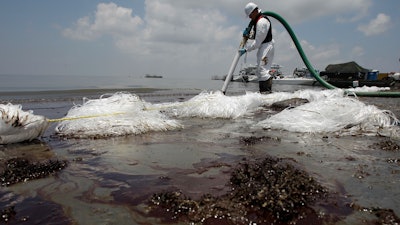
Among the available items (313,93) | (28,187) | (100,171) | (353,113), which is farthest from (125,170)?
(313,93)

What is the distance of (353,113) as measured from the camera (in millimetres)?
4191

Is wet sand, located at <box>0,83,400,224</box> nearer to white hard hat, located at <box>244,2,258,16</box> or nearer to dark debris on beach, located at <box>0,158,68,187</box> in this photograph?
dark debris on beach, located at <box>0,158,68,187</box>

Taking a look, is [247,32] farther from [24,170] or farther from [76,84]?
[76,84]

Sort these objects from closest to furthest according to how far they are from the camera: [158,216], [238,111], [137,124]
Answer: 1. [158,216]
2. [137,124]
3. [238,111]

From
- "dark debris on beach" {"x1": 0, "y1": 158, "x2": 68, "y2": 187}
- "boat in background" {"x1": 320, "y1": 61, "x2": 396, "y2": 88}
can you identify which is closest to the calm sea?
"boat in background" {"x1": 320, "y1": 61, "x2": 396, "y2": 88}

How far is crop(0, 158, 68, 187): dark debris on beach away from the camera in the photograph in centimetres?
216

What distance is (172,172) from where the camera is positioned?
2.36m

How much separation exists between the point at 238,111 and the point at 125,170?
3.69m

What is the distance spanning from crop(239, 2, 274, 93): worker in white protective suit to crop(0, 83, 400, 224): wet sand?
4.33 meters

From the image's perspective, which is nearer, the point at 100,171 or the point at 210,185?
the point at 210,185

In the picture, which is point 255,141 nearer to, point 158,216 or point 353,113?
point 353,113

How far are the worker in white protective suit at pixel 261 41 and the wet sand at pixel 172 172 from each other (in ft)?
14.2

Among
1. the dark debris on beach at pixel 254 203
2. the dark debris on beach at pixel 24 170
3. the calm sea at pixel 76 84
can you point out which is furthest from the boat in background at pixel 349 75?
the dark debris on beach at pixel 24 170

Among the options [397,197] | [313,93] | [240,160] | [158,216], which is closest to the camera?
[158,216]
